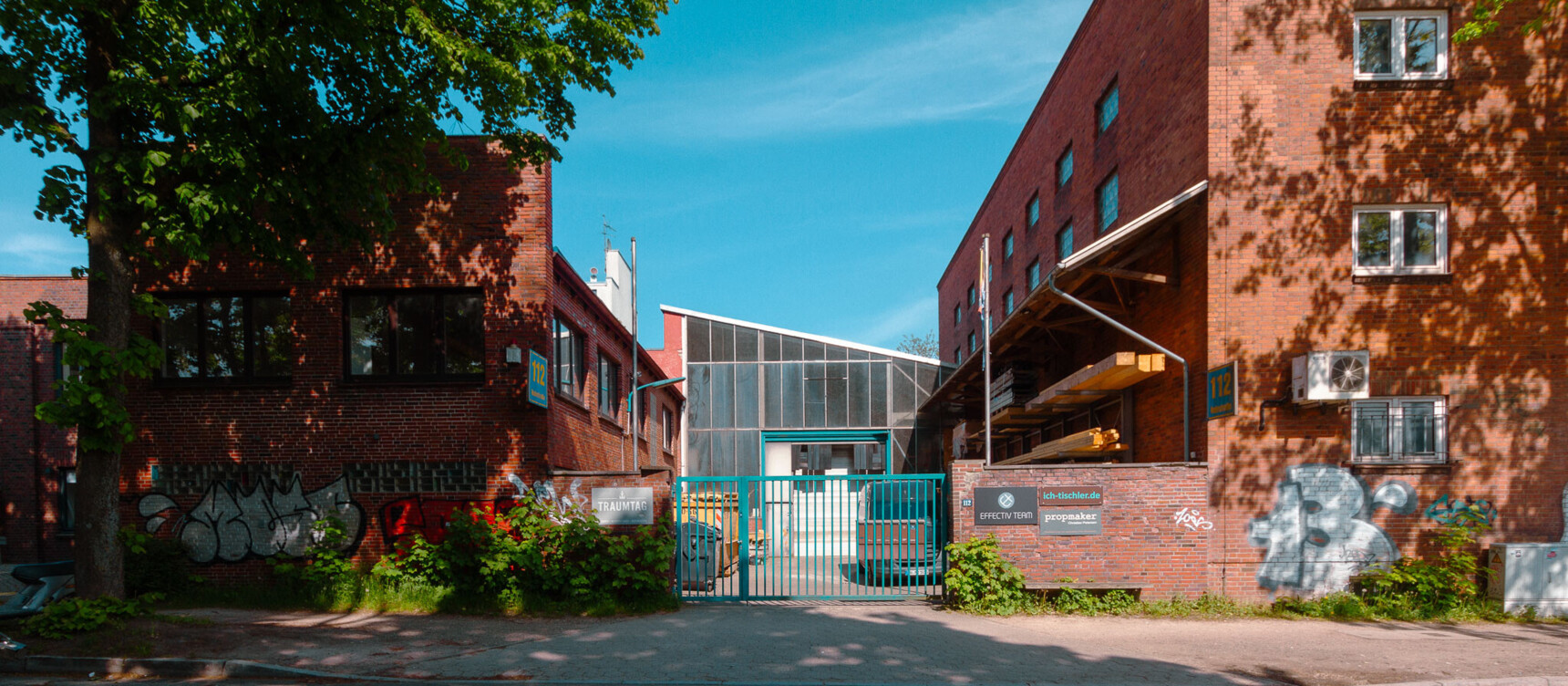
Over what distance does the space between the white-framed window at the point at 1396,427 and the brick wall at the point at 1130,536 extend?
7.37 ft

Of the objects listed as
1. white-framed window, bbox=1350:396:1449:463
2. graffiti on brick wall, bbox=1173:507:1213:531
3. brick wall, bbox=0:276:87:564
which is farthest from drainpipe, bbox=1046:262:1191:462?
brick wall, bbox=0:276:87:564

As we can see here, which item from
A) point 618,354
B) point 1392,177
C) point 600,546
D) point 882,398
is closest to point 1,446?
point 618,354

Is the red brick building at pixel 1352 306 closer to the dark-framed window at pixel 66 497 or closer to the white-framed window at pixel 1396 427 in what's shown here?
the white-framed window at pixel 1396 427

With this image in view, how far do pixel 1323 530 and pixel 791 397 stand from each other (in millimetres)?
20752

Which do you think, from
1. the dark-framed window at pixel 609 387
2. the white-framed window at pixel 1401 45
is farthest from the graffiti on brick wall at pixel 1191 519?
the dark-framed window at pixel 609 387

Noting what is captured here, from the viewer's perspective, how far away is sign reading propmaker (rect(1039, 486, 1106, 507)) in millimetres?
11805

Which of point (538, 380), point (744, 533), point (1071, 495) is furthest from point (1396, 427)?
point (538, 380)

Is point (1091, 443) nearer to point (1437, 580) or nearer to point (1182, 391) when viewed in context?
point (1182, 391)

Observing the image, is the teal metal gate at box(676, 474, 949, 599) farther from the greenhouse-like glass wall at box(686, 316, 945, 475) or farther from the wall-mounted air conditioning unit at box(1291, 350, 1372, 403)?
the greenhouse-like glass wall at box(686, 316, 945, 475)

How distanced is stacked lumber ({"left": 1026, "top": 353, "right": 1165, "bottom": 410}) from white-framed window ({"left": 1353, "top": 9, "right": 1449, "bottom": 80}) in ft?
16.1

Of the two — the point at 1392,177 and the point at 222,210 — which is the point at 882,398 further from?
the point at 222,210

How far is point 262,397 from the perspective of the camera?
12.9 meters

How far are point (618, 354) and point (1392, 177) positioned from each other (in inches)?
618

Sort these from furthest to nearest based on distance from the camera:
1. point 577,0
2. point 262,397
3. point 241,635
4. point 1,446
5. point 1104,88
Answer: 1. point 1,446
2. point 1104,88
3. point 262,397
4. point 577,0
5. point 241,635
